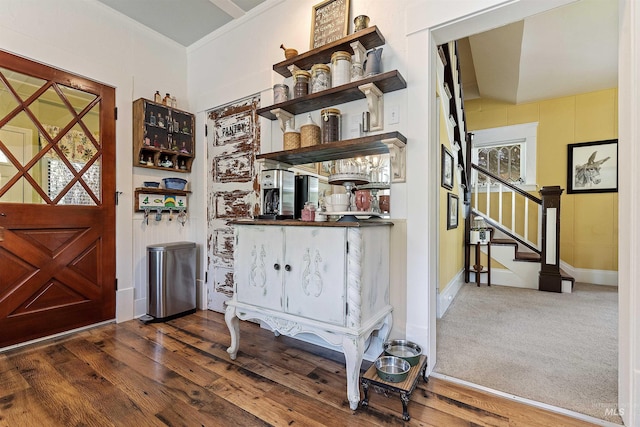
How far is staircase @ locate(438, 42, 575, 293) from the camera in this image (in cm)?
348

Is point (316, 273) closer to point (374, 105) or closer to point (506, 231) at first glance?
point (374, 105)

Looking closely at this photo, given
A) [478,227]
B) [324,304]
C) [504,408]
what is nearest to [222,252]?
[324,304]

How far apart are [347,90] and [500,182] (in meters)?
3.63

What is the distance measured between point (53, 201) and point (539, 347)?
3893 mm

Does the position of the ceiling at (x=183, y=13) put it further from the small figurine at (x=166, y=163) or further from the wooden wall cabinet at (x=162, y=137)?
the small figurine at (x=166, y=163)

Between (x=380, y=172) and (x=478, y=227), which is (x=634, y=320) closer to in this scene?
(x=380, y=172)

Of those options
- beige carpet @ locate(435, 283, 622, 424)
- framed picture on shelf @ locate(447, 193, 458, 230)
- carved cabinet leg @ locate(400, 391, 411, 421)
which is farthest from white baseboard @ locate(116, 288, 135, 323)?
framed picture on shelf @ locate(447, 193, 458, 230)

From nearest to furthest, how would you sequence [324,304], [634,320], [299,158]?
1. [634,320]
2. [324,304]
3. [299,158]

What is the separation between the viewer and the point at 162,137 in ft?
9.36

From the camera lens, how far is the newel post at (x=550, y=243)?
372 centimetres

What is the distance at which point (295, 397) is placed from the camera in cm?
152

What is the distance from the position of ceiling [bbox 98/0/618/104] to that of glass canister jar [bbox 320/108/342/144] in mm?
1443

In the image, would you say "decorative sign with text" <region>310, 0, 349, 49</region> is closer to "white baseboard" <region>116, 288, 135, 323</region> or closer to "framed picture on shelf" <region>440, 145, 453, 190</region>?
"framed picture on shelf" <region>440, 145, 453, 190</region>

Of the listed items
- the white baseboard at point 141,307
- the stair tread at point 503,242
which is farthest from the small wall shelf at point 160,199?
the stair tread at point 503,242
